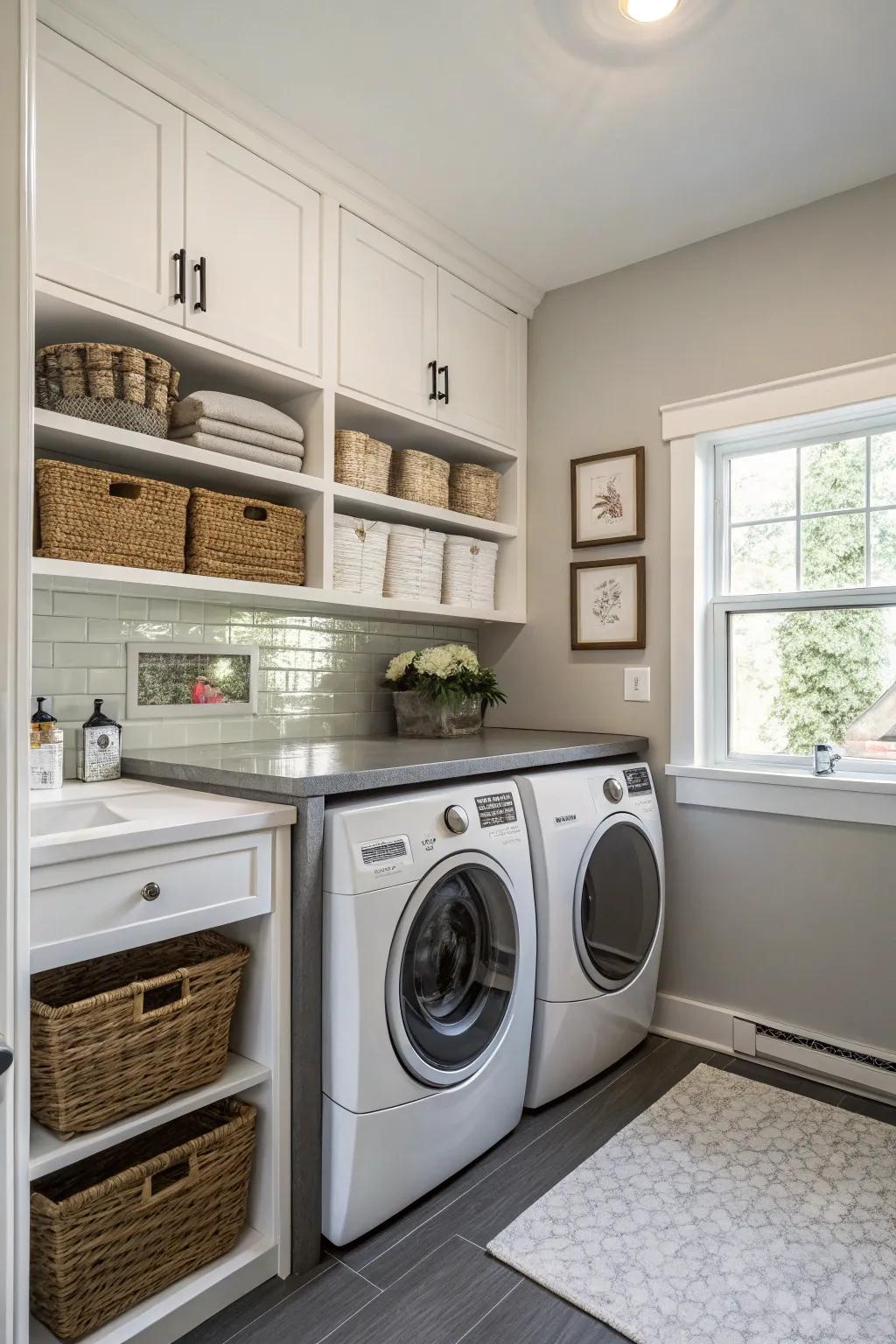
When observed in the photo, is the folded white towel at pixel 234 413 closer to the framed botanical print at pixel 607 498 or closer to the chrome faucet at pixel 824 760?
the framed botanical print at pixel 607 498

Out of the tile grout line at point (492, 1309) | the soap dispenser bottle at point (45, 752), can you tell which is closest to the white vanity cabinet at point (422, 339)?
the soap dispenser bottle at point (45, 752)

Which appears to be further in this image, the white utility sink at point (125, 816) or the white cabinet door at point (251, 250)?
the white cabinet door at point (251, 250)

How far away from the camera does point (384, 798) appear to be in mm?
1804

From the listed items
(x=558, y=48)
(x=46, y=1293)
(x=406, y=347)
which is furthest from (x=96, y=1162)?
(x=558, y=48)

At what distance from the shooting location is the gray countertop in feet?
5.53

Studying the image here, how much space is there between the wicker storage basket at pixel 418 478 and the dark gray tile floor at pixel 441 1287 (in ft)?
6.05

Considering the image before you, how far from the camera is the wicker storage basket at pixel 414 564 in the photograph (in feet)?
8.63

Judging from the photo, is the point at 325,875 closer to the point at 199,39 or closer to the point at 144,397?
the point at 144,397

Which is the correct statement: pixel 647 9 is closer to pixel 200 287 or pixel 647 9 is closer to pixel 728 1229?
pixel 200 287

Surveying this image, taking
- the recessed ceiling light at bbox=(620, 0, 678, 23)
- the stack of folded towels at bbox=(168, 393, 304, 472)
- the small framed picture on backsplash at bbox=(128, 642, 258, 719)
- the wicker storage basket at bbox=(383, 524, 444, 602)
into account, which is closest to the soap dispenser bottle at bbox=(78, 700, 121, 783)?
the small framed picture on backsplash at bbox=(128, 642, 258, 719)

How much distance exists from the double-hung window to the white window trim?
29 millimetres

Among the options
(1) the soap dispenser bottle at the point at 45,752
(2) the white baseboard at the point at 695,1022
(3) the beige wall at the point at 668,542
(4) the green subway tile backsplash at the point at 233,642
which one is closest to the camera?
(1) the soap dispenser bottle at the point at 45,752

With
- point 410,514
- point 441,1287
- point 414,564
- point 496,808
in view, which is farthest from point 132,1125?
point 410,514

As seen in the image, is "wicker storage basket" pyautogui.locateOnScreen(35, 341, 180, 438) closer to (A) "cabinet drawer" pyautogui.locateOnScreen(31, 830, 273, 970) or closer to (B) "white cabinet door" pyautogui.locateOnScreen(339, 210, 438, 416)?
(B) "white cabinet door" pyautogui.locateOnScreen(339, 210, 438, 416)
